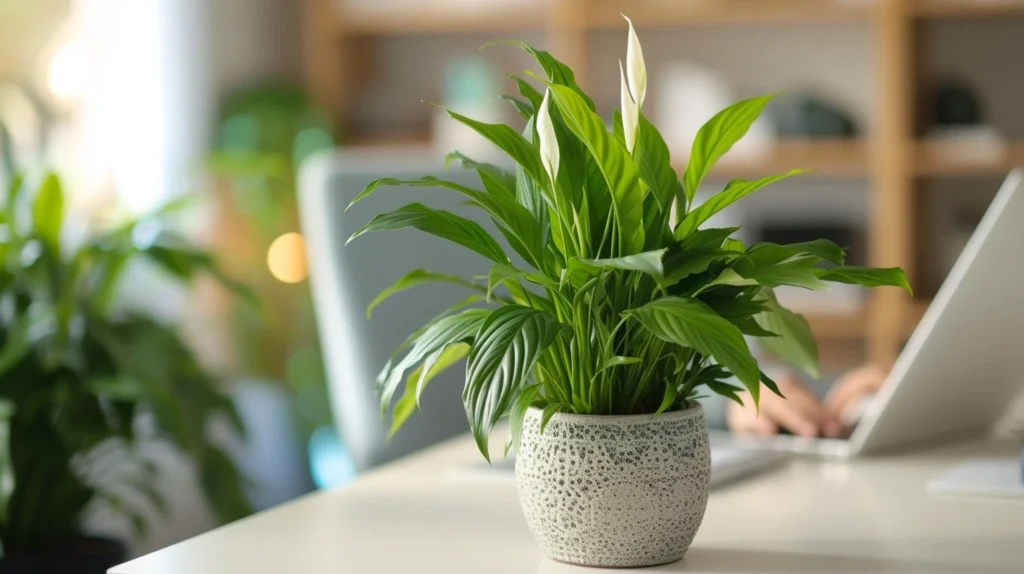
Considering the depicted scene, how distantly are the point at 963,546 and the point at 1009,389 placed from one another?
0.49m

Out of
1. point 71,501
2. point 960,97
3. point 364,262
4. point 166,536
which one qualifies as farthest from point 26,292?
point 960,97

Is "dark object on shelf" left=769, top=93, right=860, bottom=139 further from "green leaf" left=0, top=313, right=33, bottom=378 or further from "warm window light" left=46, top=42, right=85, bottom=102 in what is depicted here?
"green leaf" left=0, top=313, right=33, bottom=378

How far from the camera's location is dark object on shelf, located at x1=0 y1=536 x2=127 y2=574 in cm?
171

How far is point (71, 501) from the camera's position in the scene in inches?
70.8

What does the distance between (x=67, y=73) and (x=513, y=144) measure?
269 cm

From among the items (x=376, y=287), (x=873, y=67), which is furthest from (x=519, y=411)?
(x=873, y=67)

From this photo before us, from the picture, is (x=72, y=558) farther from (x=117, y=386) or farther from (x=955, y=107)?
(x=955, y=107)

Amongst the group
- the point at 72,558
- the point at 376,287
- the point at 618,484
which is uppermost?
the point at 376,287

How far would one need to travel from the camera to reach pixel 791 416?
133cm

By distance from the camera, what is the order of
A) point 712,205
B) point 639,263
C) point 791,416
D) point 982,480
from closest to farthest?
point 639,263, point 712,205, point 982,480, point 791,416

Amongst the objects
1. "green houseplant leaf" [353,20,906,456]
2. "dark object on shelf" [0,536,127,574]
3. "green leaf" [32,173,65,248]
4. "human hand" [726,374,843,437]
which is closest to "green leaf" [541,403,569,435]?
"green houseplant leaf" [353,20,906,456]

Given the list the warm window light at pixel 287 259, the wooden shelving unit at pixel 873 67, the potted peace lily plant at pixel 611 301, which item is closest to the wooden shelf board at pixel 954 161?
the wooden shelving unit at pixel 873 67

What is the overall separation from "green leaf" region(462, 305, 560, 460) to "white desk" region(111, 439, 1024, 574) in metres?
0.15

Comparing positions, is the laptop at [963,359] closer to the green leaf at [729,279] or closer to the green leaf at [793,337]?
the green leaf at [793,337]
